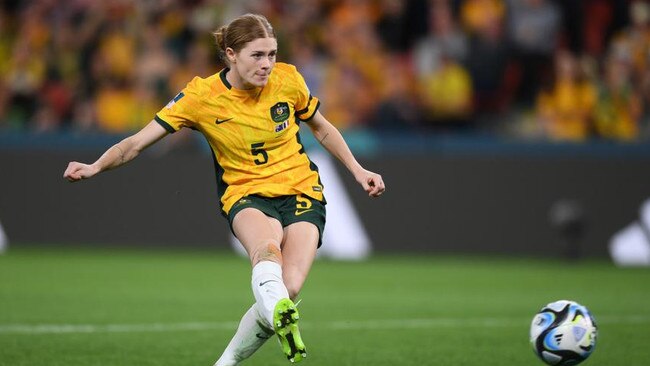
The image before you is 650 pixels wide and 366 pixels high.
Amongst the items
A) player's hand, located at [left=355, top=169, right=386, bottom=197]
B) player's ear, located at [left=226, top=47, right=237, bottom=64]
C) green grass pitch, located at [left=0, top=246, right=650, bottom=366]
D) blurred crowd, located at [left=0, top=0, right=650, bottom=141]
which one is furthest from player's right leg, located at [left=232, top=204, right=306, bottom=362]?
blurred crowd, located at [left=0, top=0, right=650, bottom=141]

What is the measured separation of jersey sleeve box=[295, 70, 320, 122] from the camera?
6.89 metres

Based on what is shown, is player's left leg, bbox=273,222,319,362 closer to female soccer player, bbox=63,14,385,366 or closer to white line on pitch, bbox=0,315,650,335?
female soccer player, bbox=63,14,385,366

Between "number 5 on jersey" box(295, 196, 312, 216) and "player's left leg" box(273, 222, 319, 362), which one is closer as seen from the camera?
"player's left leg" box(273, 222, 319, 362)

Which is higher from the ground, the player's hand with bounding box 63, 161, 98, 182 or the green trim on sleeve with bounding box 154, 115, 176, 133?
the green trim on sleeve with bounding box 154, 115, 176, 133

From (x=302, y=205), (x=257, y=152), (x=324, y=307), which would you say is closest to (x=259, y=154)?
(x=257, y=152)

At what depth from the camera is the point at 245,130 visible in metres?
6.65

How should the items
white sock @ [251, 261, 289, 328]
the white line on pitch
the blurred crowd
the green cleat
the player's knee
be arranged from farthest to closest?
the blurred crowd, the white line on pitch, the player's knee, white sock @ [251, 261, 289, 328], the green cleat

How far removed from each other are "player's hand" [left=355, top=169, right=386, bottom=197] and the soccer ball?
1215 millimetres

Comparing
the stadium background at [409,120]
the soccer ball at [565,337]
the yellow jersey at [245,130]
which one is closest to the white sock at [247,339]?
the yellow jersey at [245,130]

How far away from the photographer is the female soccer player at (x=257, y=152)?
21.1ft

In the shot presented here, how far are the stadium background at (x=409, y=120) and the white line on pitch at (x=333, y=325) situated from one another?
5481mm

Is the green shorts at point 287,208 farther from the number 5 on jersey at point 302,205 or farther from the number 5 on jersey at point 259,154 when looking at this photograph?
the number 5 on jersey at point 259,154

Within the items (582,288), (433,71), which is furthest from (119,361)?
(433,71)

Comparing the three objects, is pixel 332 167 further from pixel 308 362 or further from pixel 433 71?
pixel 308 362
